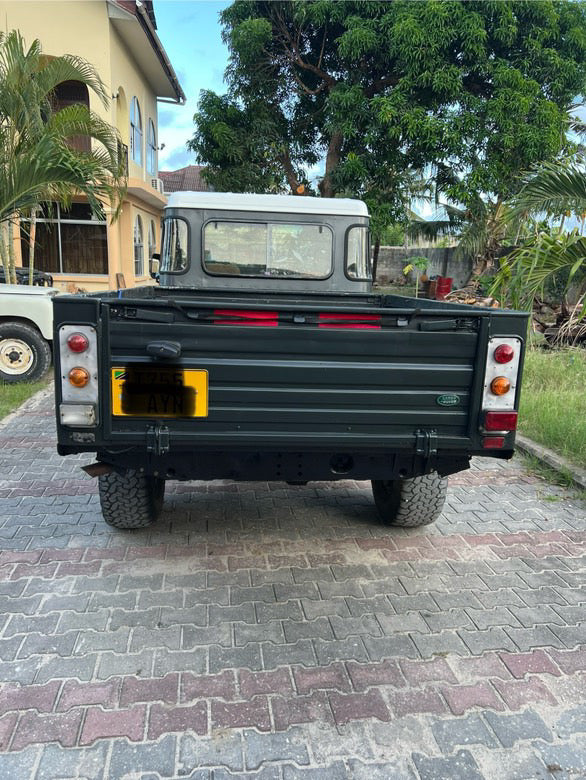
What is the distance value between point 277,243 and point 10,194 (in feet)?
13.7

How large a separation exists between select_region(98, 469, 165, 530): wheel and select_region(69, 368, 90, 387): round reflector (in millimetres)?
805

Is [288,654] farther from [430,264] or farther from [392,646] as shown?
[430,264]

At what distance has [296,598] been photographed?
9.79 feet

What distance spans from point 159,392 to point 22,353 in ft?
17.7

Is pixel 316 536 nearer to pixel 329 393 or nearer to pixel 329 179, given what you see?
pixel 329 393

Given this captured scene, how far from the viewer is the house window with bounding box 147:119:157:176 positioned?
719 inches

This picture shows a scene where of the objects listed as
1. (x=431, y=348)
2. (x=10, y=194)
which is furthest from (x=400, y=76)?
(x=431, y=348)

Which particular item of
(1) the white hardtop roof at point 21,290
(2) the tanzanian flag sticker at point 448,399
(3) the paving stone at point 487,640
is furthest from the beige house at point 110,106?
(3) the paving stone at point 487,640

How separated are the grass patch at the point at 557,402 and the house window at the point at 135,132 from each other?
12.5m

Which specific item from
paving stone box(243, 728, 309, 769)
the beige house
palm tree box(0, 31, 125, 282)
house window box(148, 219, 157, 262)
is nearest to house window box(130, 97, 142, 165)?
the beige house

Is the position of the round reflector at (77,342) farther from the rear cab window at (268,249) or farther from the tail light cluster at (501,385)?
the rear cab window at (268,249)

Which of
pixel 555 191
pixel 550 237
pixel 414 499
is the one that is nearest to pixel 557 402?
pixel 550 237

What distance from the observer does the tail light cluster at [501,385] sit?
281 centimetres

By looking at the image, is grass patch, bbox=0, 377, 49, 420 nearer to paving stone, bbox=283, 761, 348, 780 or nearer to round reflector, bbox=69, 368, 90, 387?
round reflector, bbox=69, 368, 90, 387
